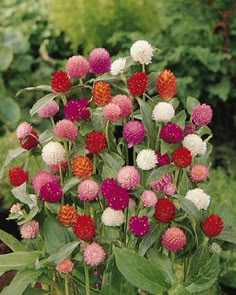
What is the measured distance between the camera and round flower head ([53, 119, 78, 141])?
1.78m

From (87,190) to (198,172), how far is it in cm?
26

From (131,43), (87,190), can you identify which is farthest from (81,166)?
(131,43)

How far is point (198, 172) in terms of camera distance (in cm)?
182

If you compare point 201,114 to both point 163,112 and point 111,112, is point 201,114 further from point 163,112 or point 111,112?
point 111,112

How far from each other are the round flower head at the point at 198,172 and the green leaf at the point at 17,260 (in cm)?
40

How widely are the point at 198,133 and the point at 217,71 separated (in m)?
2.38

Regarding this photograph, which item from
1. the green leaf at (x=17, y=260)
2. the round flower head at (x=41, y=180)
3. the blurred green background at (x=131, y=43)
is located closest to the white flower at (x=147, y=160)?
the round flower head at (x=41, y=180)

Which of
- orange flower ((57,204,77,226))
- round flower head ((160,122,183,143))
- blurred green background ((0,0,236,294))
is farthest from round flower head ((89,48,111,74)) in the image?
blurred green background ((0,0,236,294))

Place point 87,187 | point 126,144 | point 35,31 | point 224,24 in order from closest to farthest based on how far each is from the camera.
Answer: point 87,187 → point 126,144 → point 224,24 → point 35,31

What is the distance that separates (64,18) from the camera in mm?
4840

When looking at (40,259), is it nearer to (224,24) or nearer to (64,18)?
(224,24)

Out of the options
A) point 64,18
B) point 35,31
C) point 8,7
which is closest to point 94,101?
point 64,18

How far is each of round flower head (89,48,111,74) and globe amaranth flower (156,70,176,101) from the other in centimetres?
13

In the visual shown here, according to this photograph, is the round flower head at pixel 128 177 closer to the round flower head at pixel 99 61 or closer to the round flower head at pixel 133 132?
the round flower head at pixel 133 132
